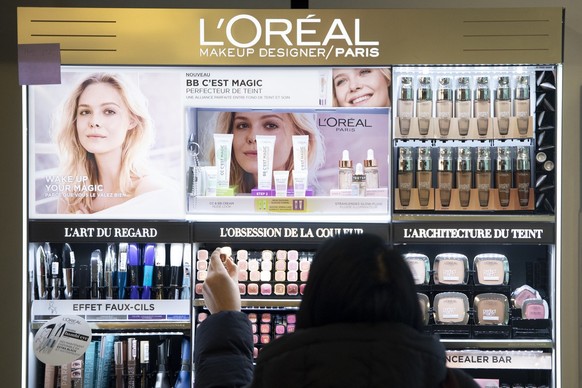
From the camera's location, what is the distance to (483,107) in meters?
3.99

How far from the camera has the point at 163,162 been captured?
3971 mm

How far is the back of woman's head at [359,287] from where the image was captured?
1453 mm

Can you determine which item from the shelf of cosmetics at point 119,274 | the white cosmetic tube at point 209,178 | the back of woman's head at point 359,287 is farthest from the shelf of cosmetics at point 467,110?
the back of woman's head at point 359,287

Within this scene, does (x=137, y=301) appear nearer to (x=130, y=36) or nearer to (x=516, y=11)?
(x=130, y=36)

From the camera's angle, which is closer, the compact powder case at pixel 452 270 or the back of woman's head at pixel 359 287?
the back of woman's head at pixel 359 287

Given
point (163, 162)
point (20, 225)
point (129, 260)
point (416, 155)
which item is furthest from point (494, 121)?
point (20, 225)

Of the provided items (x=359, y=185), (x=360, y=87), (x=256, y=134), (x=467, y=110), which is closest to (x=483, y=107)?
(x=467, y=110)

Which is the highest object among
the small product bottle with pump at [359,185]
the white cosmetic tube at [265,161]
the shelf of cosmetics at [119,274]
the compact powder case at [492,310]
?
the white cosmetic tube at [265,161]

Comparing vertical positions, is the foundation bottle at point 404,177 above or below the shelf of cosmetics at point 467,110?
below

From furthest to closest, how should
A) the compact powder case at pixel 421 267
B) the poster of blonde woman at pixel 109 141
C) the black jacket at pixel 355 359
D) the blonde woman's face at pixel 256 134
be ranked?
the blonde woman's face at pixel 256 134
the compact powder case at pixel 421 267
the poster of blonde woman at pixel 109 141
the black jacket at pixel 355 359

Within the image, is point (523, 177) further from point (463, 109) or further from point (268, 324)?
point (268, 324)

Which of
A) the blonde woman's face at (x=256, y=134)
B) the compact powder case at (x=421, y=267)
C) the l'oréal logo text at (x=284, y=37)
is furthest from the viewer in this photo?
the blonde woman's face at (x=256, y=134)

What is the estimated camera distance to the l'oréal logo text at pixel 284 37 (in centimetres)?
386

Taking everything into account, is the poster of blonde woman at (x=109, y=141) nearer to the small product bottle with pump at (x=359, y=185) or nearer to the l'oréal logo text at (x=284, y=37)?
the l'oréal logo text at (x=284, y=37)
